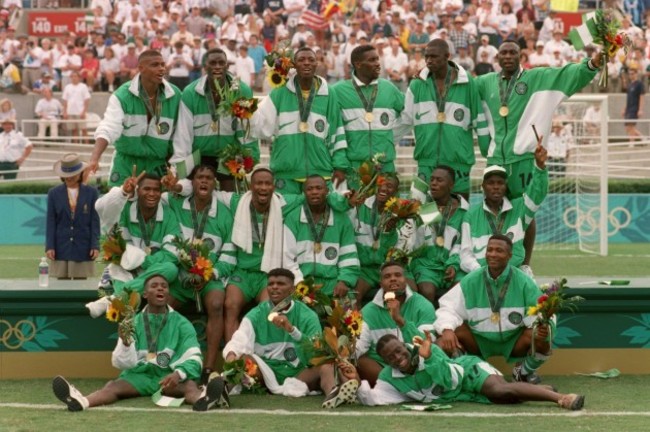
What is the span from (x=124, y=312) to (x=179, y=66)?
1570 centimetres

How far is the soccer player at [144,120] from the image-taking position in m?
12.7

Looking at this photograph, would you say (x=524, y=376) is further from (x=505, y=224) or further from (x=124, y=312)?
(x=124, y=312)

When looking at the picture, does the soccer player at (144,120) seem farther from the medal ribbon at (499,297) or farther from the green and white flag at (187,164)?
the medal ribbon at (499,297)

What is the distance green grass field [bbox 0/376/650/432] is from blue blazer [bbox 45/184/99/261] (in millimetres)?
4893

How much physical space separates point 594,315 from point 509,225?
3.27 ft

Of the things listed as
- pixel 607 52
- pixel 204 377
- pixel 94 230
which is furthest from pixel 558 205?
pixel 204 377

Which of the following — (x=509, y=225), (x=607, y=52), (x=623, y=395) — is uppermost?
(x=607, y=52)

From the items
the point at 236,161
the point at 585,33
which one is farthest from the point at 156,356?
the point at 585,33

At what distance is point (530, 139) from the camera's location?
42.5 feet

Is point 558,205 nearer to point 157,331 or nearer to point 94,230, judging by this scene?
point 94,230

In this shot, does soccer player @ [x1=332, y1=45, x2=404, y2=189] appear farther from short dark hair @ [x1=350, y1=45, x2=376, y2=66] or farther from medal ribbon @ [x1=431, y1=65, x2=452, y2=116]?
medal ribbon @ [x1=431, y1=65, x2=452, y2=116]

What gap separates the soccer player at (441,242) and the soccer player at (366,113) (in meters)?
0.59

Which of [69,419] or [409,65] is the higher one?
[409,65]

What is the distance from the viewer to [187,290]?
12.0 meters
